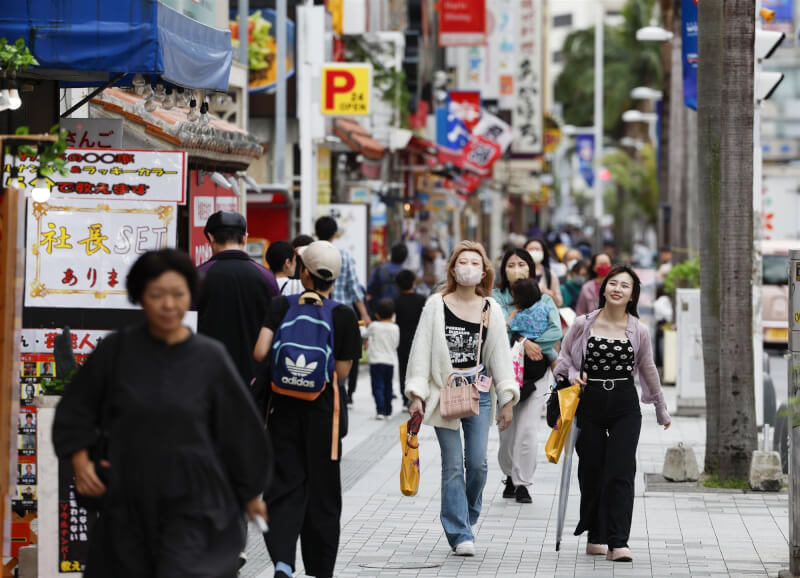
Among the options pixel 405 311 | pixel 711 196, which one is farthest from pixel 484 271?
pixel 405 311

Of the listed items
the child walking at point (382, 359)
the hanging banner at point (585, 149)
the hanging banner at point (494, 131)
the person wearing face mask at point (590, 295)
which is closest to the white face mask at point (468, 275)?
the child walking at point (382, 359)

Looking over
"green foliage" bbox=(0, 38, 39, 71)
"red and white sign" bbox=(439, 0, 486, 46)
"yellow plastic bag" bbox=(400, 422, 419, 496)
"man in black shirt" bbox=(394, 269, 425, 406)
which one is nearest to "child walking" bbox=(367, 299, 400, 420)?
"man in black shirt" bbox=(394, 269, 425, 406)

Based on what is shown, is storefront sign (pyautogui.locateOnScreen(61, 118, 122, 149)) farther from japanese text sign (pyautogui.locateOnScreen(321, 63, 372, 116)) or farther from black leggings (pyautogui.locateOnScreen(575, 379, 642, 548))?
japanese text sign (pyautogui.locateOnScreen(321, 63, 372, 116))

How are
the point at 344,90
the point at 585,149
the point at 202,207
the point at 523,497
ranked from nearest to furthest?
the point at 523,497
the point at 202,207
the point at 344,90
the point at 585,149

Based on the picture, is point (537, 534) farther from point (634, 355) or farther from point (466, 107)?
point (466, 107)

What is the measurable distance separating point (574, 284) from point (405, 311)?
3859 mm

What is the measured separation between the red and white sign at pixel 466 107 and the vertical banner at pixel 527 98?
69.1 ft

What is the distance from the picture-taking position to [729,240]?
12281 mm

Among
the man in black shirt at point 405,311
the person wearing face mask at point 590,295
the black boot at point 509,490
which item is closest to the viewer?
the black boot at point 509,490

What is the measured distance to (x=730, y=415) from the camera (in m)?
12.2

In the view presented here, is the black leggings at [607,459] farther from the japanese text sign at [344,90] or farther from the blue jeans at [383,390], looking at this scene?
the japanese text sign at [344,90]

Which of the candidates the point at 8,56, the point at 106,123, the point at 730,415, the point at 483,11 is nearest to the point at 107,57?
the point at 8,56

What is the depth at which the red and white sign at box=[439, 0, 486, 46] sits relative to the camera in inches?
1560

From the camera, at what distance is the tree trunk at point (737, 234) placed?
476 inches
